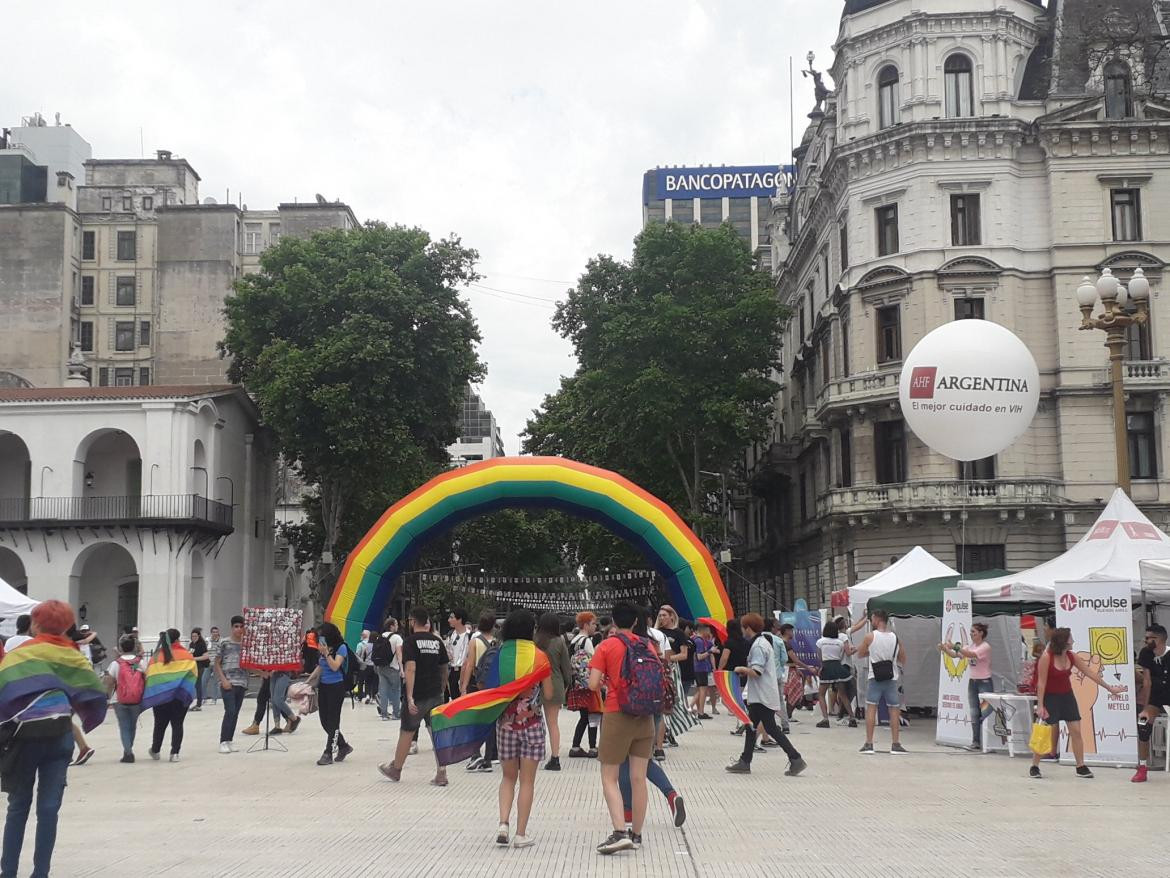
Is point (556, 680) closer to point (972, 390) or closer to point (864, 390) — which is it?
point (972, 390)

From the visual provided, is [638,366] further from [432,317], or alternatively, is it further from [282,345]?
[282,345]

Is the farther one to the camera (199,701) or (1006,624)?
(199,701)

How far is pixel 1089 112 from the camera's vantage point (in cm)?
3938

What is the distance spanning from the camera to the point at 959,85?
4031 centimetres

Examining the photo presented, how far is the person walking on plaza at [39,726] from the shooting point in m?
8.36

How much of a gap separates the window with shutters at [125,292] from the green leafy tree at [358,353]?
69.9 feet

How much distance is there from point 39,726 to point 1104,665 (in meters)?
12.4

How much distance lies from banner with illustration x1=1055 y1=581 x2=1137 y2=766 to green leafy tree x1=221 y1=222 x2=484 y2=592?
28.6m

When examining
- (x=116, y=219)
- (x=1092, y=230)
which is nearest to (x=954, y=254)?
(x=1092, y=230)

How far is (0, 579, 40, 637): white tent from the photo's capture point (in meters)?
20.7

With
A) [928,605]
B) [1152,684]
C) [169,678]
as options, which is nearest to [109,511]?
[169,678]

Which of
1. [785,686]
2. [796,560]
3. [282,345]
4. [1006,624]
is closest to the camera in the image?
[1006,624]

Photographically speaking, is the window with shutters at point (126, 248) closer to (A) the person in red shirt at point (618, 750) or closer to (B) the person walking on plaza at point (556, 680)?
(B) the person walking on plaza at point (556, 680)

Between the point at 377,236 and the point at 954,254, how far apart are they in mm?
18859
